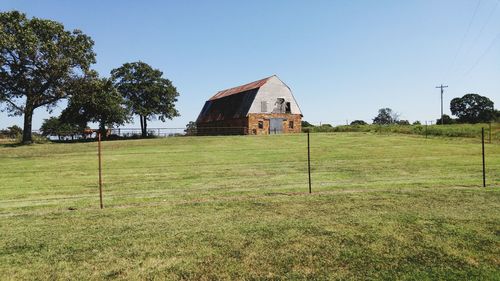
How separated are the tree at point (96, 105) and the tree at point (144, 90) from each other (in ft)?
20.7

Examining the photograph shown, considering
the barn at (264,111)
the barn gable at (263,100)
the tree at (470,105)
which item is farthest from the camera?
the tree at (470,105)

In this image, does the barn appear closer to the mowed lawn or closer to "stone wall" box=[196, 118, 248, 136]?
"stone wall" box=[196, 118, 248, 136]

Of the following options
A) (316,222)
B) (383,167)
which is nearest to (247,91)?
(383,167)

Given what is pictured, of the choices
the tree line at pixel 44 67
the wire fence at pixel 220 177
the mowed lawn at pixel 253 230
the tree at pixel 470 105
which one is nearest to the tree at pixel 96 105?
the tree line at pixel 44 67

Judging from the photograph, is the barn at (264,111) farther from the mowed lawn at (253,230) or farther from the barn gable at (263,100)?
the mowed lawn at (253,230)

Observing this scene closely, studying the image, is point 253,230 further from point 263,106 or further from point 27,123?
point 263,106

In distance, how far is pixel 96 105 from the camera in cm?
4994

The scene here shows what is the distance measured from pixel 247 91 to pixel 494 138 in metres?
34.3

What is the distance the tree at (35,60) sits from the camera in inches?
1531

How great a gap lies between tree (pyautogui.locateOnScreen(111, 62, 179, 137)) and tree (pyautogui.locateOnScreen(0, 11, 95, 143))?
831 inches

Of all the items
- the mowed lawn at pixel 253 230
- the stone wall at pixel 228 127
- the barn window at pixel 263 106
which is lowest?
the mowed lawn at pixel 253 230

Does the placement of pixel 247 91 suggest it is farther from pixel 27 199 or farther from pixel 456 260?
pixel 456 260

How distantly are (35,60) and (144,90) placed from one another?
84.0ft

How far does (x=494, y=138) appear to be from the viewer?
3900 centimetres
